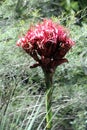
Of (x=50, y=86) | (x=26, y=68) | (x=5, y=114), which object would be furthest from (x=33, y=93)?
(x=50, y=86)

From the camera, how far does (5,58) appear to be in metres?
2.56

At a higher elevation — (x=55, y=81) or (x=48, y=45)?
(x=48, y=45)

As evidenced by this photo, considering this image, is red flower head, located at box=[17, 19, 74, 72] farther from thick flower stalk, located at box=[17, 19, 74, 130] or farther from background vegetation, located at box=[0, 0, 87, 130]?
→ background vegetation, located at box=[0, 0, 87, 130]

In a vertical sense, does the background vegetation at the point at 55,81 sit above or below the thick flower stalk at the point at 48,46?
below

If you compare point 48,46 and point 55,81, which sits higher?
point 48,46

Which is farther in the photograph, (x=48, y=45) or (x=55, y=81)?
(x=55, y=81)

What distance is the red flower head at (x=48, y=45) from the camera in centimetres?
155

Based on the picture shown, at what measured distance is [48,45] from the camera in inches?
60.9

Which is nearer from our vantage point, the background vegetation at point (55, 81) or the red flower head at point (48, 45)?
the red flower head at point (48, 45)

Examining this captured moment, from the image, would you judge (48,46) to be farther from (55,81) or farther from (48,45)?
(55,81)

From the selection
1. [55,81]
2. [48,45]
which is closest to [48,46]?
[48,45]

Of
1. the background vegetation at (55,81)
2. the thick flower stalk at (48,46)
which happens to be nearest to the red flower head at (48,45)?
the thick flower stalk at (48,46)

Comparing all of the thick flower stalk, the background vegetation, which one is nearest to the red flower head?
the thick flower stalk

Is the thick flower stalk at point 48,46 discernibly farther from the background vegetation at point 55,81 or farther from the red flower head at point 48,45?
the background vegetation at point 55,81
